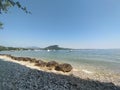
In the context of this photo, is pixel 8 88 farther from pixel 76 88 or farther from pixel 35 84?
pixel 76 88

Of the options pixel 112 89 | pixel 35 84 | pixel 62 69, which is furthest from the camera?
pixel 62 69

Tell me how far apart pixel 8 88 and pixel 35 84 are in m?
1.66

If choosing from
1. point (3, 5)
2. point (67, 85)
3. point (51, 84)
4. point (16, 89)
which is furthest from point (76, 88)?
point (3, 5)

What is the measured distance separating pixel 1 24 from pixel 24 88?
42.4 feet

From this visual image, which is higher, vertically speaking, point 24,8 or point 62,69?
point 24,8

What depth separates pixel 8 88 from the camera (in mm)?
10148

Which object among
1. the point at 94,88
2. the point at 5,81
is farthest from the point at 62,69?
the point at 5,81

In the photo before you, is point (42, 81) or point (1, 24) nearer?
point (42, 81)

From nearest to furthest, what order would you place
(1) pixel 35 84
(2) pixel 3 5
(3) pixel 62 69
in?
(1) pixel 35 84
(2) pixel 3 5
(3) pixel 62 69

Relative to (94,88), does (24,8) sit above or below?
A: above

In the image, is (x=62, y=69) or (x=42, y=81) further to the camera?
(x=62, y=69)

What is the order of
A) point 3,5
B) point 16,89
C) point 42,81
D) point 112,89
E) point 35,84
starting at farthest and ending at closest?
Result: point 3,5 < point 112,89 < point 42,81 < point 35,84 < point 16,89

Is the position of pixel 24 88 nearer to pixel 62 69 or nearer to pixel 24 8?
pixel 24 8

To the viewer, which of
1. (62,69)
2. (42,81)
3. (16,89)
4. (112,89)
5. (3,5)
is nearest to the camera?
(16,89)
